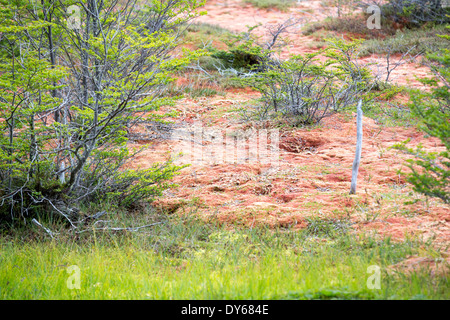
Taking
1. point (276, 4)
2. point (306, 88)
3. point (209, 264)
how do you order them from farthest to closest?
point (276, 4) → point (306, 88) → point (209, 264)

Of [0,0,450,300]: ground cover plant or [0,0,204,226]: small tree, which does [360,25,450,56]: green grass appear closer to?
[0,0,450,300]: ground cover plant

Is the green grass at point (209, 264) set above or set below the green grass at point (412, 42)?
below

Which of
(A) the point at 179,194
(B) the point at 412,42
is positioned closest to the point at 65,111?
(A) the point at 179,194

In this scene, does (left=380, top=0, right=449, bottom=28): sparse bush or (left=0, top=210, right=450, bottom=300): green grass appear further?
(left=380, top=0, right=449, bottom=28): sparse bush

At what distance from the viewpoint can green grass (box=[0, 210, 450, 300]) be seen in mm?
2672

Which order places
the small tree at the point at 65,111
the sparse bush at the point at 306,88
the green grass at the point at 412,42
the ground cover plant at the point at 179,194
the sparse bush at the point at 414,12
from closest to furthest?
the ground cover plant at the point at 179,194, the small tree at the point at 65,111, the sparse bush at the point at 306,88, the green grass at the point at 412,42, the sparse bush at the point at 414,12

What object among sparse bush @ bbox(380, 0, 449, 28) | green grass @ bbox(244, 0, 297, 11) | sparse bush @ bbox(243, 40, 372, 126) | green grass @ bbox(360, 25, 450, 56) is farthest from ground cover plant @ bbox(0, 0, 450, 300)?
green grass @ bbox(244, 0, 297, 11)

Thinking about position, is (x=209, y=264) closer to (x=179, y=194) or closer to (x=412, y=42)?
(x=179, y=194)

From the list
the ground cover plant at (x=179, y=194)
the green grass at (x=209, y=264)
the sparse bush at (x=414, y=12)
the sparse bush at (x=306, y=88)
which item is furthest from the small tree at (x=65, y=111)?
the sparse bush at (x=414, y=12)

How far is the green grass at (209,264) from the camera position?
267 centimetres

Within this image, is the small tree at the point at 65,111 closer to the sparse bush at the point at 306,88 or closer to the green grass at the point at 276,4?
the sparse bush at the point at 306,88

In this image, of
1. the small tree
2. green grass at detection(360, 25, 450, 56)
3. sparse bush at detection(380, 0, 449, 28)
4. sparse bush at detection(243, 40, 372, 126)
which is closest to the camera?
the small tree

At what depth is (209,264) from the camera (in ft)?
11.0
